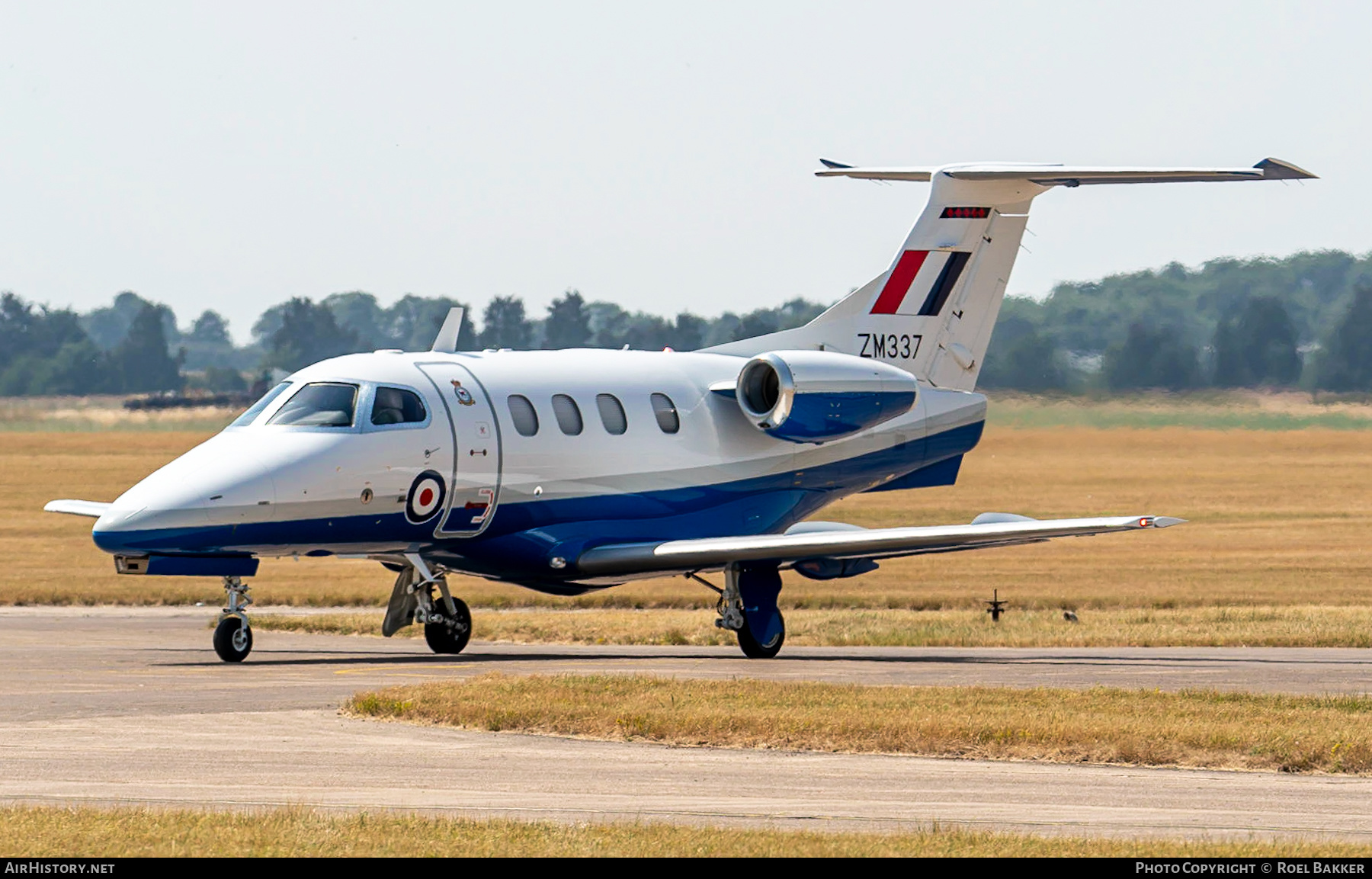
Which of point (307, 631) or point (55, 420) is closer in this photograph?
point (307, 631)

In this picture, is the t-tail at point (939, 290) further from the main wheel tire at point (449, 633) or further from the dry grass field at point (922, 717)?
the dry grass field at point (922, 717)

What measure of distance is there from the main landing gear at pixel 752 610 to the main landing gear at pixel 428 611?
3.30 m

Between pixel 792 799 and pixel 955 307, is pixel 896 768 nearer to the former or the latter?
pixel 792 799

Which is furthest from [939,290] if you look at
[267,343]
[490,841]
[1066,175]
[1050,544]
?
[267,343]

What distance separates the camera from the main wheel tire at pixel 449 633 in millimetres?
28297

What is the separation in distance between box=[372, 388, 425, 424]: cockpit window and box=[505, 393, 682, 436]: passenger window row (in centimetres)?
162

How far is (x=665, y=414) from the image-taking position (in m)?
30.0

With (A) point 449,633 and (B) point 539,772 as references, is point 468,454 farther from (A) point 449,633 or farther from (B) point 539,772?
(B) point 539,772

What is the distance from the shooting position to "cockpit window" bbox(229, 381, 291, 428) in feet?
85.6

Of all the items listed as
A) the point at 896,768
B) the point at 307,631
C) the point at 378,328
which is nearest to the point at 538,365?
the point at 307,631

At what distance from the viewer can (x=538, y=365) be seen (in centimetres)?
2906

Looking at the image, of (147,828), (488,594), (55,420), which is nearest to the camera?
(147,828)

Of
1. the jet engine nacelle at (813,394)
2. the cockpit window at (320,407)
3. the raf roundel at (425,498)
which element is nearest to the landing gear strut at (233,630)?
the cockpit window at (320,407)

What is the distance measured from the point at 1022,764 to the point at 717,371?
15.0 metres
